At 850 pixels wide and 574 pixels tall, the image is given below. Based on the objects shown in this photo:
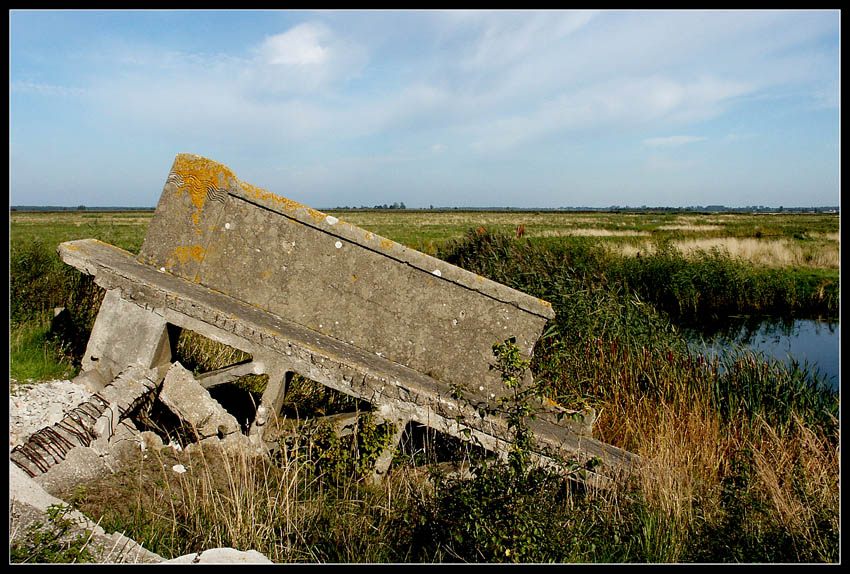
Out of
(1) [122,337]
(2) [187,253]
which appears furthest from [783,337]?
(1) [122,337]

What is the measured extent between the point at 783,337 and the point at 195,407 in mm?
13380

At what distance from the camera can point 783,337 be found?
41.5 ft

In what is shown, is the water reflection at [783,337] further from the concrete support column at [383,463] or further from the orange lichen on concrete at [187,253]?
the orange lichen on concrete at [187,253]

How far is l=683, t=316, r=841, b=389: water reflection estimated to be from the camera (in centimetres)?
1097

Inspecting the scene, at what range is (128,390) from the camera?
3785 mm

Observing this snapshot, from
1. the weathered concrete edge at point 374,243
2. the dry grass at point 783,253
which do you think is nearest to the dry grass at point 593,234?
the dry grass at point 783,253

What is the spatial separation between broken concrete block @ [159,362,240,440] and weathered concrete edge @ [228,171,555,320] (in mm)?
1526

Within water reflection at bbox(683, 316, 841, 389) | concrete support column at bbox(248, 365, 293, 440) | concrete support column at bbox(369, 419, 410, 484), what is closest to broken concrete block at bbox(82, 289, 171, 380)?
concrete support column at bbox(248, 365, 293, 440)

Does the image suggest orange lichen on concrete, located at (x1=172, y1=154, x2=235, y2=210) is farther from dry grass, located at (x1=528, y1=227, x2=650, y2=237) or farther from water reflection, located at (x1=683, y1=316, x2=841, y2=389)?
dry grass, located at (x1=528, y1=227, x2=650, y2=237)

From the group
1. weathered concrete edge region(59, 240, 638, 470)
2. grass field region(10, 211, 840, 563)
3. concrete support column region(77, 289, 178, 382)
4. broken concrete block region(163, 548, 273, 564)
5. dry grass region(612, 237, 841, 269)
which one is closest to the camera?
broken concrete block region(163, 548, 273, 564)

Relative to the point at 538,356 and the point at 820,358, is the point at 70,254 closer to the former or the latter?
the point at 538,356

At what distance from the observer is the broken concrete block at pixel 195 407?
371 cm

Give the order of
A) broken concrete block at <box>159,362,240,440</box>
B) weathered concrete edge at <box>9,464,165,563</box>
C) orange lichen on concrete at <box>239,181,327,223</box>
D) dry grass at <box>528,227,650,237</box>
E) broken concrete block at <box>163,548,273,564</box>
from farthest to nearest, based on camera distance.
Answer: dry grass at <box>528,227,650,237</box>
orange lichen on concrete at <box>239,181,327,223</box>
broken concrete block at <box>159,362,240,440</box>
weathered concrete edge at <box>9,464,165,563</box>
broken concrete block at <box>163,548,273,564</box>

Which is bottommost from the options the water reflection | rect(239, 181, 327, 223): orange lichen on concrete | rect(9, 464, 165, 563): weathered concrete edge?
the water reflection
